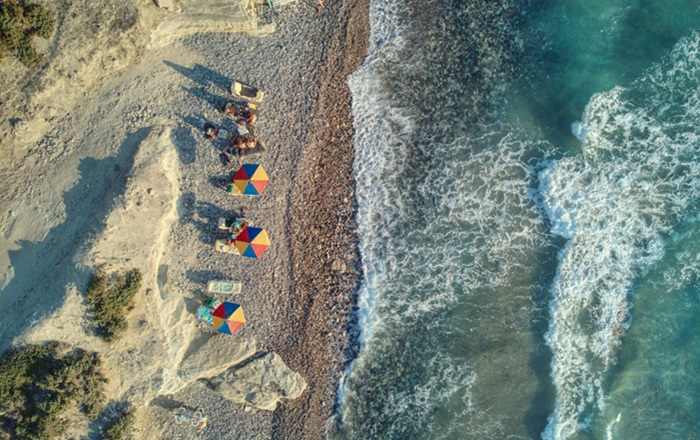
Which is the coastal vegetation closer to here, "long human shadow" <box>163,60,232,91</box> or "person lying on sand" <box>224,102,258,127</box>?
"long human shadow" <box>163,60,232,91</box>

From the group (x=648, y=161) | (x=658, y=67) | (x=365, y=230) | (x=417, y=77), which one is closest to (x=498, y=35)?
(x=417, y=77)

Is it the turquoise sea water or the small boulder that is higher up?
the small boulder

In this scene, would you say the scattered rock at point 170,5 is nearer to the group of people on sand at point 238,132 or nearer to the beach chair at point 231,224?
the group of people on sand at point 238,132

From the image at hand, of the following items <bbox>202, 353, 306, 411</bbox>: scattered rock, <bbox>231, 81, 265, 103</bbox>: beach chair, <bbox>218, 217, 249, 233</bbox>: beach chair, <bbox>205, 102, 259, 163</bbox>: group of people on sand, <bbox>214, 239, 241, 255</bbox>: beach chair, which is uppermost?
Answer: <bbox>231, 81, 265, 103</bbox>: beach chair

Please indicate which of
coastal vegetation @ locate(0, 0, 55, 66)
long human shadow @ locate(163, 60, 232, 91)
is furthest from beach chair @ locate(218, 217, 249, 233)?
coastal vegetation @ locate(0, 0, 55, 66)

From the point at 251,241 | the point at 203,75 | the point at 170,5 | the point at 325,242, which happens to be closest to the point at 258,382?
the point at 251,241

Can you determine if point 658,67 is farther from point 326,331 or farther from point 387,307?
point 326,331
